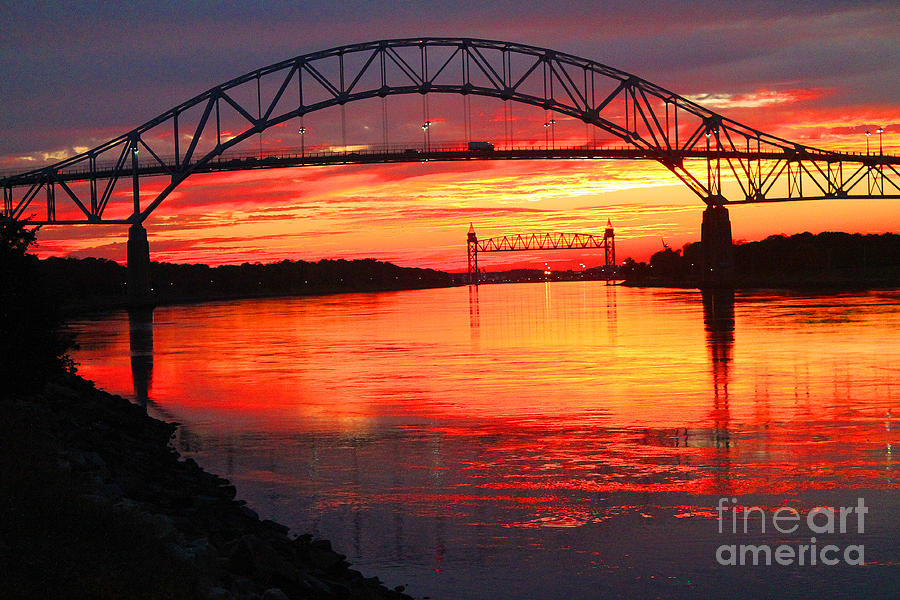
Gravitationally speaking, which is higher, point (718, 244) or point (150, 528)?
point (718, 244)

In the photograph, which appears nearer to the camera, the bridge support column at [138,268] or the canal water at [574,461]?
the canal water at [574,461]

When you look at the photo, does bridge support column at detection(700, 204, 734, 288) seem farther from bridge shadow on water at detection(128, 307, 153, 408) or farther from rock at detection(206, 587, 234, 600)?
rock at detection(206, 587, 234, 600)

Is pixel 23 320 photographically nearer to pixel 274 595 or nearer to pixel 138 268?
pixel 274 595

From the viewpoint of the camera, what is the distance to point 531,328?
2339 inches

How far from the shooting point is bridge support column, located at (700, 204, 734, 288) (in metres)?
127

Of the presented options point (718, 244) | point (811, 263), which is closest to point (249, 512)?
point (718, 244)

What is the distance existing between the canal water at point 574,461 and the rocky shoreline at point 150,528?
0.74m

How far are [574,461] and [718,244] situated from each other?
4605 inches

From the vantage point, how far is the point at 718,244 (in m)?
129

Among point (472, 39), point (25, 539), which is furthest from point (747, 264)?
point (25, 539)

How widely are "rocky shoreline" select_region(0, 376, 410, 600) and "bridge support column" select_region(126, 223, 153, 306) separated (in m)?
98.6

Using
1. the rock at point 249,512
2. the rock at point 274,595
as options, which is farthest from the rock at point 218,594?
the rock at point 249,512

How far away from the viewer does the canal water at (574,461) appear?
10.7 meters

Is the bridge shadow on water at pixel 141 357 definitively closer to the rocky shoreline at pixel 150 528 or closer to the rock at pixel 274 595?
the rocky shoreline at pixel 150 528
